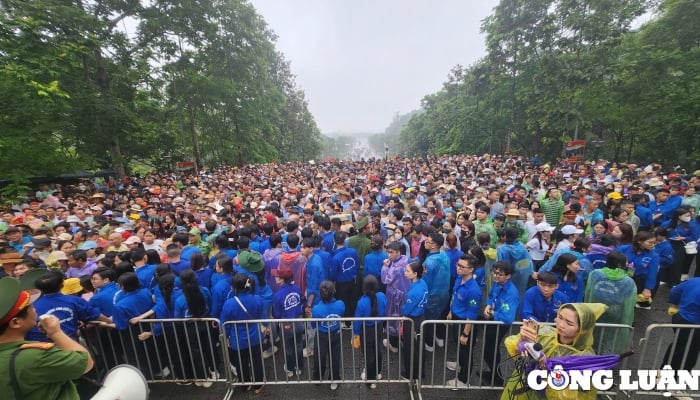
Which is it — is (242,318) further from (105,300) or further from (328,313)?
(105,300)

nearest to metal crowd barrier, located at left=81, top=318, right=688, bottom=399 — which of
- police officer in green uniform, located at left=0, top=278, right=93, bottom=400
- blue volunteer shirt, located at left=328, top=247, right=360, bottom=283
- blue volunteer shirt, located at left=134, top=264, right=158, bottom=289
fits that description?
blue volunteer shirt, located at left=134, top=264, right=158, bottom=289

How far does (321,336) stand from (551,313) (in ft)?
9.52

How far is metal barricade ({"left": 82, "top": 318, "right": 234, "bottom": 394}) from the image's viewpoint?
379cm

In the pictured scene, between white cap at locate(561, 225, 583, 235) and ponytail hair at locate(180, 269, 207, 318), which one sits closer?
ponytail hair at locate(180, 269, 207, 318)

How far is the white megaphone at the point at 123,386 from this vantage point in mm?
2533

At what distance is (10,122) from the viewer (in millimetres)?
10688

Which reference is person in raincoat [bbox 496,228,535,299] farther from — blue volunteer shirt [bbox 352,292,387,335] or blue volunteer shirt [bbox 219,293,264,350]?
blue volunteer shirt [bbox 219,293,264,350]

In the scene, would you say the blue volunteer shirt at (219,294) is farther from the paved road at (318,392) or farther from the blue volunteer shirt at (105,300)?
the blue volunteer shirt at (105,300)

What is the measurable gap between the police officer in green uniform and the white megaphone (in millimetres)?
327

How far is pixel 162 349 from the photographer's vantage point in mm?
4230

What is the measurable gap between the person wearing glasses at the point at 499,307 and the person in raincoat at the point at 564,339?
0.83 m

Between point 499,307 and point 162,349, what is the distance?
4798 millimetres

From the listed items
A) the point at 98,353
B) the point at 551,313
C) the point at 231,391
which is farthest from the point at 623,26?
the point at 98,353

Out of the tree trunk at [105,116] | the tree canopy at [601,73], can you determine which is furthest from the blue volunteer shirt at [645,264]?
the tree trunk at [105,116]
